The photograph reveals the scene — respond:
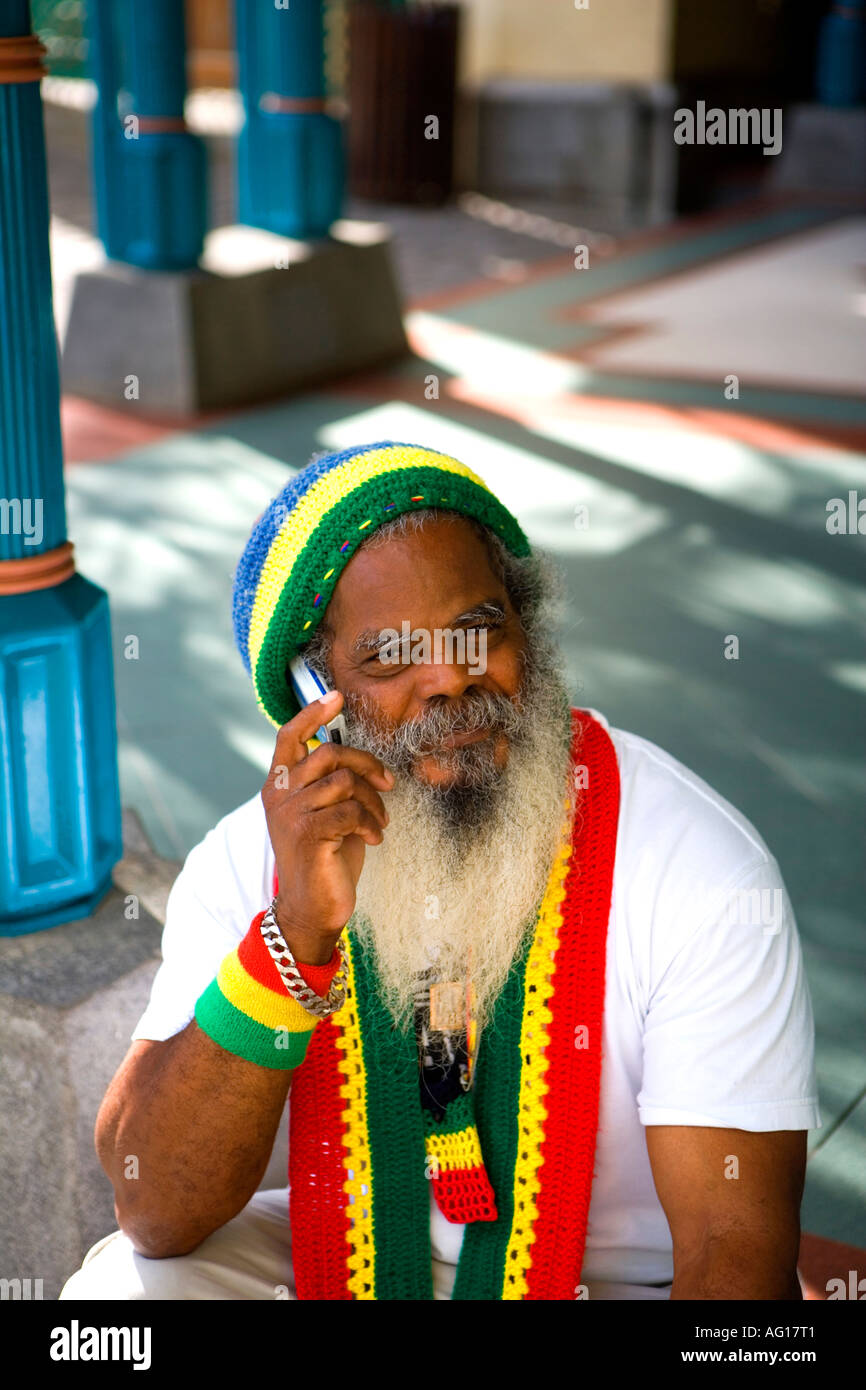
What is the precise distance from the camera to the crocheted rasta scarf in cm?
221

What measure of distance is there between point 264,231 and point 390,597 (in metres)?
8.00

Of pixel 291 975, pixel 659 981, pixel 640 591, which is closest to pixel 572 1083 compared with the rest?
pixel 659 981

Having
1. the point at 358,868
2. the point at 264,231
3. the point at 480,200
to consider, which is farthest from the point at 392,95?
the point at 358,868

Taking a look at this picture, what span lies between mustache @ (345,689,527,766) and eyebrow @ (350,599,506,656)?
80mm

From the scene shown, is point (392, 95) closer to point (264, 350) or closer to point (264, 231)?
point (264, 231)

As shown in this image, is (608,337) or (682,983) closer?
(682,983)

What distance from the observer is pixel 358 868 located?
2.09m

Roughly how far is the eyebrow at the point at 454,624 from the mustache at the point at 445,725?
0.08 metres

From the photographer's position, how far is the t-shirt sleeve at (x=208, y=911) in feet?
7.38

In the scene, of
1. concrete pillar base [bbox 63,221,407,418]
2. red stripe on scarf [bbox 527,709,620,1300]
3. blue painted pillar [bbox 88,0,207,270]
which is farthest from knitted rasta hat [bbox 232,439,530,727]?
blue painted pillar [bbox 88,0,207,270]

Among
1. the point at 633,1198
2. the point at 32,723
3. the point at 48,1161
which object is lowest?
the point at 48,1161

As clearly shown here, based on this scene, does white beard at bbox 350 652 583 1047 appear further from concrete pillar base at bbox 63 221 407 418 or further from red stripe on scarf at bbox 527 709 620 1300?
concrete pillar base at bbox 63 221 407 418

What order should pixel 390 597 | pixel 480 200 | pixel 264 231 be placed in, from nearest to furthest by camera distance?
pixel 390 597, pixel 264 231, pixel 480 200
